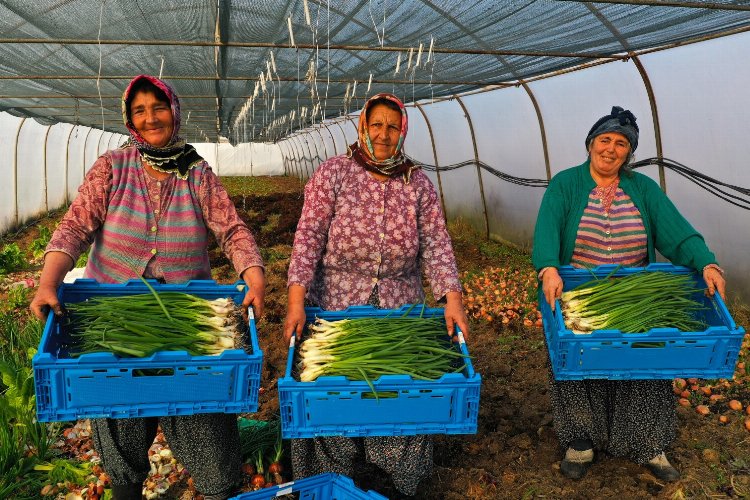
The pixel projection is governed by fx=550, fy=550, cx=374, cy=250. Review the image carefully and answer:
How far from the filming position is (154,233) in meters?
2.38

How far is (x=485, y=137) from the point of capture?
30.8 feet

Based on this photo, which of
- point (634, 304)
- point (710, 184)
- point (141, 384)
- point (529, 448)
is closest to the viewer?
point (141, 384)

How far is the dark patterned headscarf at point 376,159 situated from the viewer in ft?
8.26

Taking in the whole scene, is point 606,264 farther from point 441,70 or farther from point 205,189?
point 441,70

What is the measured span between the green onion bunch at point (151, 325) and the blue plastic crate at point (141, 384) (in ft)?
0.26

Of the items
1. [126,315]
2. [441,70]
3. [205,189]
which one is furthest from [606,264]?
[441,70]

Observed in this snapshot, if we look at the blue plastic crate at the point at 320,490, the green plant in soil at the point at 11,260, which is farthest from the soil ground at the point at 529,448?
the green plant in soil at the point at 11,260

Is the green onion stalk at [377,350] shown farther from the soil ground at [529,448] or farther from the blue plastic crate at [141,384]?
the soil ground at [529,448]

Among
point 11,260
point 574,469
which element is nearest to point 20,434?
point 574,469

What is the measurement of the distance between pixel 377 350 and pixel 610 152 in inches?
61.9

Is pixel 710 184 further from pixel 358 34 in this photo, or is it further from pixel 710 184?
pixel 358 34

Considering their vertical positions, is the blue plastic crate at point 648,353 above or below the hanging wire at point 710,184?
below

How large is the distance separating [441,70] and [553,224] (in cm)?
485

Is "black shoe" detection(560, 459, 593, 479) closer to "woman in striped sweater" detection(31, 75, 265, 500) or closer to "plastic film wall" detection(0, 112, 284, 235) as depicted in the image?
"woman in striped sweater" detection(31, 75, 265, 500)
